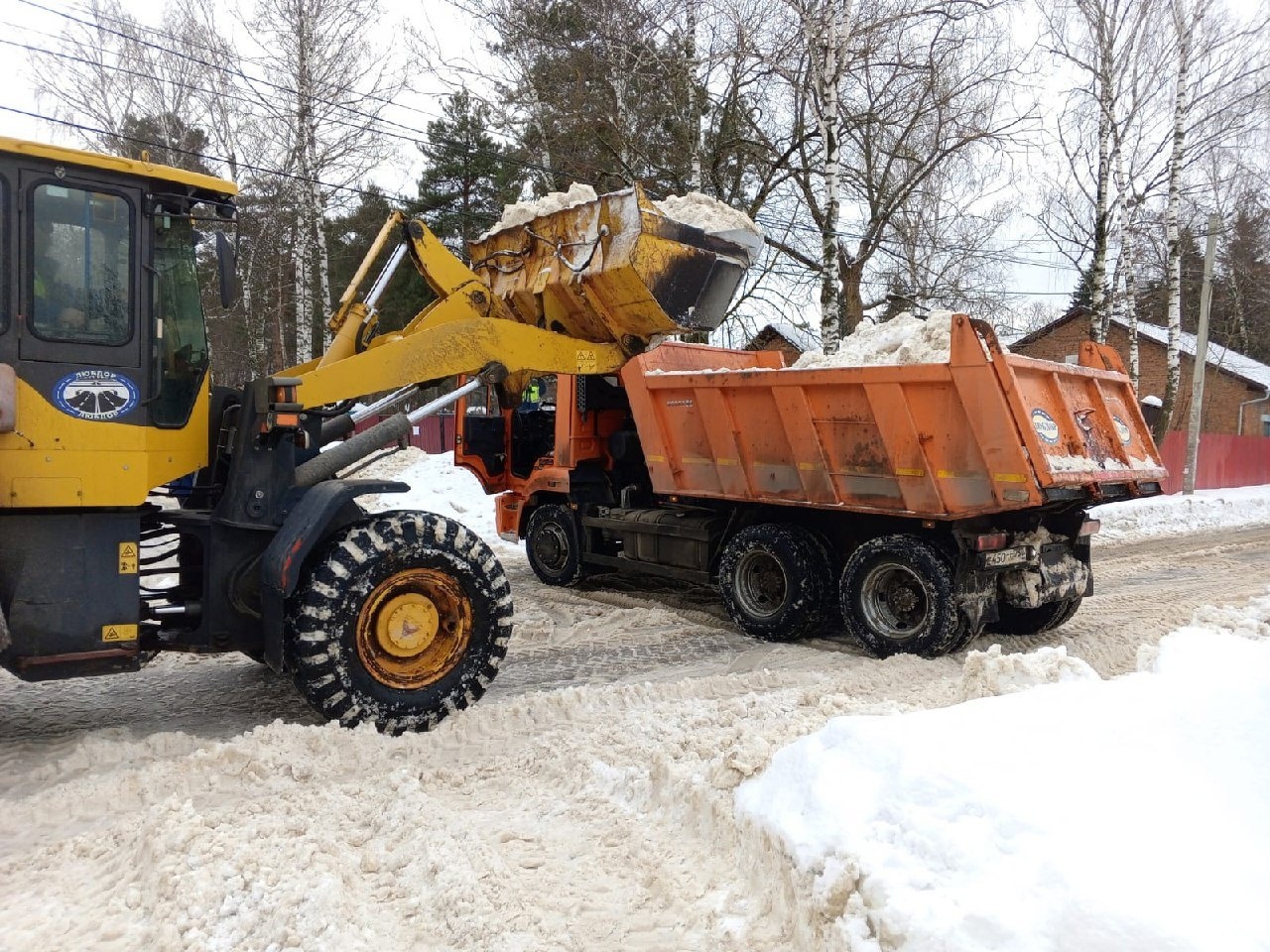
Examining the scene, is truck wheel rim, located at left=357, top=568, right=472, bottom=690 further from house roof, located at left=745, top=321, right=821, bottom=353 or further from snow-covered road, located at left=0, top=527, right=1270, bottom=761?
house roof, located at left=745, top=321, right=821, bottom=353

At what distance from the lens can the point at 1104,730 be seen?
2.93 metres

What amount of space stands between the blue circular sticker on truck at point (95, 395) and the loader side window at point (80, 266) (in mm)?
164

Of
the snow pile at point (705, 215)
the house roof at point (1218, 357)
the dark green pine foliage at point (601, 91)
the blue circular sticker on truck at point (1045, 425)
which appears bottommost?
the blue circular sticker on truck at point (1045, 425)

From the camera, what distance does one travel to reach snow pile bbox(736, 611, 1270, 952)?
217 cm

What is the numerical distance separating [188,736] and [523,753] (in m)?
1.68

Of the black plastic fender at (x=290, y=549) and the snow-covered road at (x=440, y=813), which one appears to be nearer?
the snow-covered road at (x=440, y=813)

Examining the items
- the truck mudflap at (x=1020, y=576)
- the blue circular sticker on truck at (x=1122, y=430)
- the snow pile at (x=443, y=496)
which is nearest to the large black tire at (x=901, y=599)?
the truck mudflap at (x=1020, y=576)

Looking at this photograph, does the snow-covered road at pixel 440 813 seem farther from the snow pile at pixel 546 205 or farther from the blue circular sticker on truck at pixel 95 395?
the snow pile at pixel 546 205

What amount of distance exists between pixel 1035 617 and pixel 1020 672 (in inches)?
132

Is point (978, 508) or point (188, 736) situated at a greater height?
point (978, 508)

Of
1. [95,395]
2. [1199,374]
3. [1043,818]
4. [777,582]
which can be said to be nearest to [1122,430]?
[777,582]

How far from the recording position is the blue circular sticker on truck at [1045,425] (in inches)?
232

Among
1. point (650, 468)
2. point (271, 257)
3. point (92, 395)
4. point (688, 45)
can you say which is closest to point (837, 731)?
point (92, 395)

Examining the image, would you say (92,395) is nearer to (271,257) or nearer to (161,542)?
(161,542)
